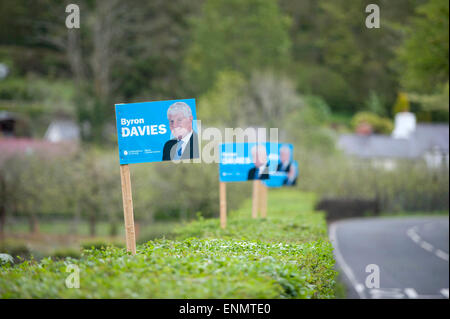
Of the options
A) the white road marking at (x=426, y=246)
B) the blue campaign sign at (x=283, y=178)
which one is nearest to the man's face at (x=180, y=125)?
the blue campaign sign at (x=283, y=178)

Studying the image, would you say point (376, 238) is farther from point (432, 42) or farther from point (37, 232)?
point (37, 232)

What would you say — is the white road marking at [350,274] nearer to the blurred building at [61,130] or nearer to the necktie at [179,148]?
the necktie at [179,148]

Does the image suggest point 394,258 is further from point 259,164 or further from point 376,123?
point 376,123

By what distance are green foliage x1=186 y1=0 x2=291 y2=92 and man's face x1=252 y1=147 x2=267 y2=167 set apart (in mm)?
51407

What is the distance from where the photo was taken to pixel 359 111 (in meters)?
81.1

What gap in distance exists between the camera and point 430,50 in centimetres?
2373

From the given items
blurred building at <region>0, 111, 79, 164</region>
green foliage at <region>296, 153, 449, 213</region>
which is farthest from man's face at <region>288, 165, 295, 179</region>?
blurred building at <region>0, 111, 79, 164</region>

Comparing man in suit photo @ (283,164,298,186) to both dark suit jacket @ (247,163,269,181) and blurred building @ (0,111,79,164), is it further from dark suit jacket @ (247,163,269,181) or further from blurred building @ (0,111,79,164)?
blurred building @ (0,111,79,164)

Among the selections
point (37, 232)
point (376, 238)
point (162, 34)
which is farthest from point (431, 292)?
point (162, 34)

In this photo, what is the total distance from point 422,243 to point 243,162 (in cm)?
1762

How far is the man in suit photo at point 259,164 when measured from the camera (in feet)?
45.2
